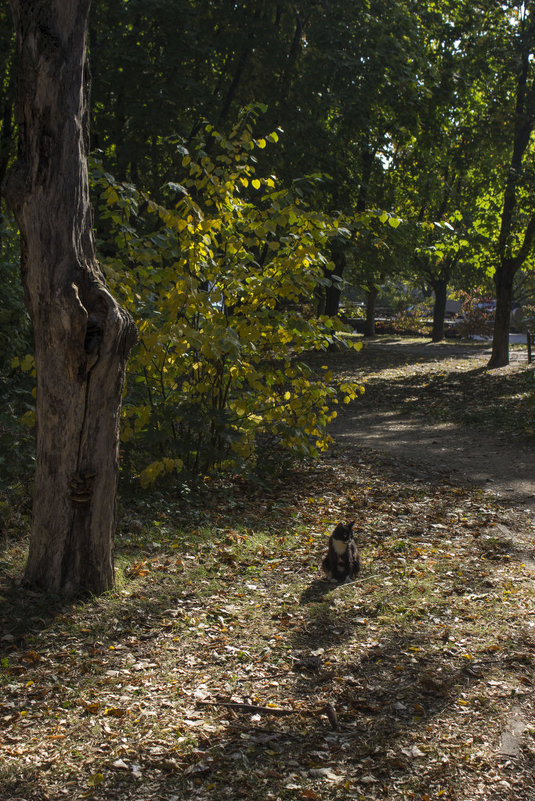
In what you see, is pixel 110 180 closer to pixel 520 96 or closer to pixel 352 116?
pixel 352 116

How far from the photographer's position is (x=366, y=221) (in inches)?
279

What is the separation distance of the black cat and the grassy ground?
121 millimetres

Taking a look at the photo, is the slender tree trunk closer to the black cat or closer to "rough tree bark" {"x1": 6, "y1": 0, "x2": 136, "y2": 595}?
the black cat

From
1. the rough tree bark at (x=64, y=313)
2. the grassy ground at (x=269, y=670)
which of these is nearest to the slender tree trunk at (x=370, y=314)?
the grassy ground at (x=269, y=670)

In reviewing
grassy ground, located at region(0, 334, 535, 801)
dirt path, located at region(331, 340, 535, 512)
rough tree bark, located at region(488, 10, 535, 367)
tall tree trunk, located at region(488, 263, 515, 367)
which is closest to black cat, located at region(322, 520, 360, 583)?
grassy ground, located at region(0, 334, 535, 801)

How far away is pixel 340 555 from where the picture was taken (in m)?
5.48

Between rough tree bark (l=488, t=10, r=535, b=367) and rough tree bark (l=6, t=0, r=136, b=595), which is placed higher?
rough tree bark (l=488, t=10, r=535, b=367)

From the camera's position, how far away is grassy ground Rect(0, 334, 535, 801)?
3.19 m

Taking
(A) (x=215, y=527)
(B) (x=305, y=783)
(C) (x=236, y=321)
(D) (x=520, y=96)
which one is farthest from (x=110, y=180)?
(D) (x=520, y=96)

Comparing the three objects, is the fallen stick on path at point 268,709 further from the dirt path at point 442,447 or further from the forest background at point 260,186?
the dirt path at point 442,447

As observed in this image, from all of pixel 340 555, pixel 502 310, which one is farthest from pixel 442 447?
pixel 502 310

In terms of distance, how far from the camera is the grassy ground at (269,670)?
3.19 metres

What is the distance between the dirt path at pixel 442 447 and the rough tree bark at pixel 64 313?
511cm

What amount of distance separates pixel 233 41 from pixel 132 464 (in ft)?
33.6
